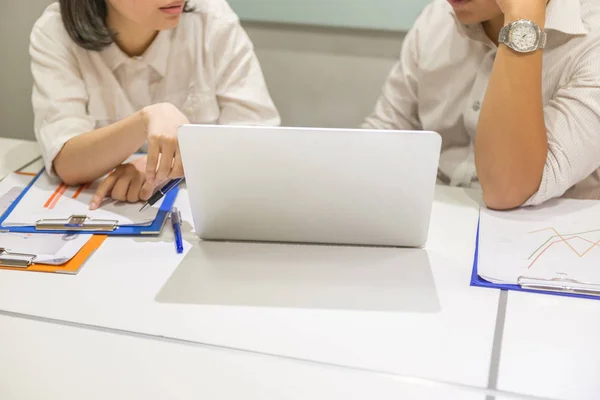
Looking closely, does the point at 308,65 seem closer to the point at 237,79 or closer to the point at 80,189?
the point at 237,79

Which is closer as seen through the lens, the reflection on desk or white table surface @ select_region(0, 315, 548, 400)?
white table surface @ select_region(0, 315, 548, 400)

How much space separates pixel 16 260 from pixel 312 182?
0.48 metres

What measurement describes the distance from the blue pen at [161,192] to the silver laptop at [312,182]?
0.16m

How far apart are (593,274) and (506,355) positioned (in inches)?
9.0

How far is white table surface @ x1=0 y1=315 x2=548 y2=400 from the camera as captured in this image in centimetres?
69

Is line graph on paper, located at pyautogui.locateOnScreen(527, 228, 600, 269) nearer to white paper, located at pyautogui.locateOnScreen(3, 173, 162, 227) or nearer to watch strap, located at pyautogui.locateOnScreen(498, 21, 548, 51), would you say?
watch strap, located at pyautogui.locateOnScreen(498, 21, 548, 51)

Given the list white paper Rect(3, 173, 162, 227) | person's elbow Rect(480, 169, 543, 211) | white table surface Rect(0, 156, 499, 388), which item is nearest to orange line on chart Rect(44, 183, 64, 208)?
white paper Rect(3, 173, 162, 227)

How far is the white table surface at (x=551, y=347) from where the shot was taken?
0.69 m

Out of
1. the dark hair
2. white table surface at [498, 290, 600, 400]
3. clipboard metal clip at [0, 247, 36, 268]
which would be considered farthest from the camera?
the dark hair

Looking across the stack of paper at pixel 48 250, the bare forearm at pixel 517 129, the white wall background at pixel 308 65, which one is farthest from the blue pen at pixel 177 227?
the white wall background at pixel 308 65

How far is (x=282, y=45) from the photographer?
72.1 inches

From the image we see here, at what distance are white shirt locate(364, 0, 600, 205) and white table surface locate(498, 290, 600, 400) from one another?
11.4 inches

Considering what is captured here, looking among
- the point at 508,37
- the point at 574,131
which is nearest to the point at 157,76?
the point at 508,37

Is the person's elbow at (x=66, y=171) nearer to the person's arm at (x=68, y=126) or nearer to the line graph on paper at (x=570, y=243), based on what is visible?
the person's arm at (x=68, y=126)
